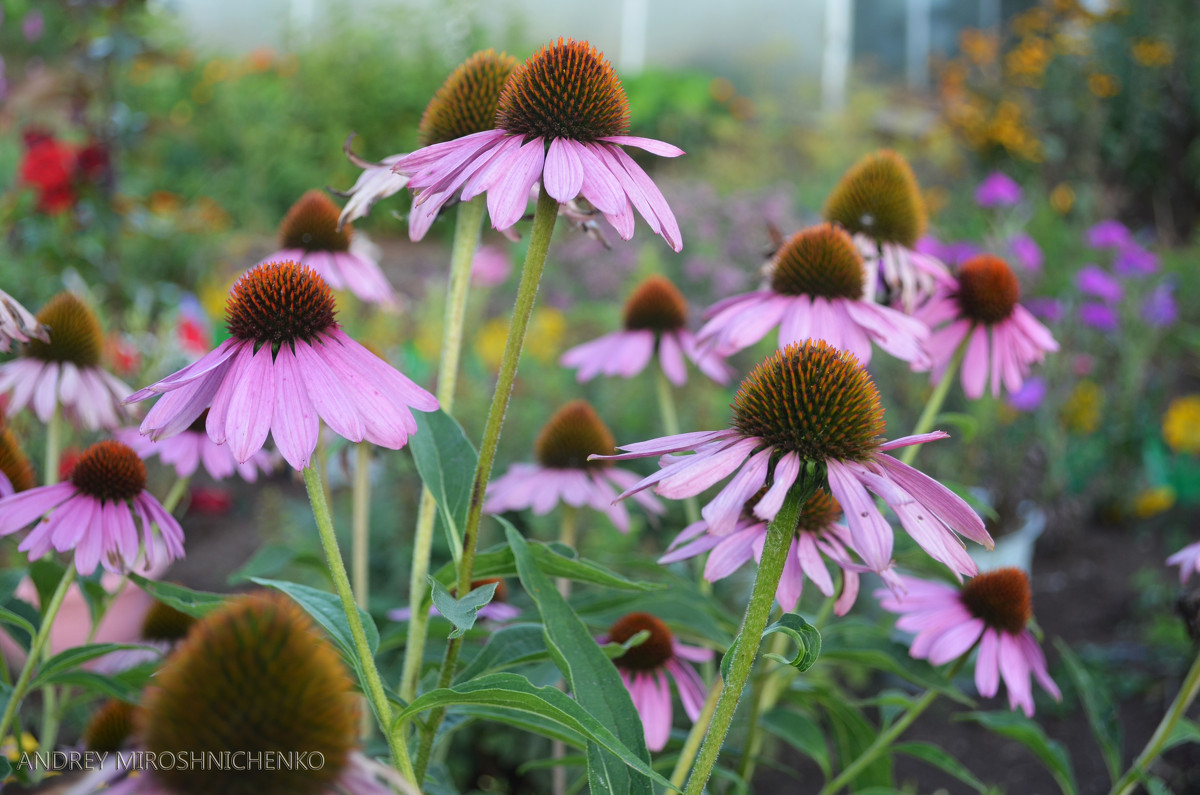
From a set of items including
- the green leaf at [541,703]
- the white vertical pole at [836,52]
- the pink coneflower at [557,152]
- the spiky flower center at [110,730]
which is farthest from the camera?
the white vertical pole at [836,52]

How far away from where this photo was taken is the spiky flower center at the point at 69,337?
1.20m

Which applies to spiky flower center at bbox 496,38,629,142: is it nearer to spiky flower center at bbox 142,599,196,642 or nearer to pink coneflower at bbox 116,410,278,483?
pink coneflower at bbox 116,410,278,483

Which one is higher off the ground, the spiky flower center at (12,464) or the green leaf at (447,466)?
the green leaf at (447,466)

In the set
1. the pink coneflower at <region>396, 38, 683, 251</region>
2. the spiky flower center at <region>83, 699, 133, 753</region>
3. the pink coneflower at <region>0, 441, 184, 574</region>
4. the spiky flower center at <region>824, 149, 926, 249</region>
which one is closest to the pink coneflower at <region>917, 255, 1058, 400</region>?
the spiky flower center at <region>824, 149, 926, 249</region>

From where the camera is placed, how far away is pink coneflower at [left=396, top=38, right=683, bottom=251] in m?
0.74

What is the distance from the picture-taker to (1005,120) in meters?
5.46

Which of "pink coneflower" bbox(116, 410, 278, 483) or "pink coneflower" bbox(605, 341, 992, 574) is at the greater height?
"pink coneflower" bbox(605, 341, 992, 574)

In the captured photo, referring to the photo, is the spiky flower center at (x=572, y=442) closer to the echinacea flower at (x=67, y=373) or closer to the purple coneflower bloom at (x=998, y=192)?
the echinacea flower at (x=67, y=373)

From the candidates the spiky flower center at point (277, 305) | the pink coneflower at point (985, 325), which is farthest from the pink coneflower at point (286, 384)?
the pink coneflower at point (985, 325)

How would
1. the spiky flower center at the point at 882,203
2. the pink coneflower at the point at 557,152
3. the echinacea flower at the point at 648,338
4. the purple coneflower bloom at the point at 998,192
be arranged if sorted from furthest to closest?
1. the purple coneflower bloom at the point at 998,192
2. the echinacea flower at the point at 648,338
3. the spiky flower center at the point at 882,203
4. the pink coneflower at the point at 557,152

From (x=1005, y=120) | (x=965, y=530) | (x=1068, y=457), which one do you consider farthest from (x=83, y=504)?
(x=1005, y=120)

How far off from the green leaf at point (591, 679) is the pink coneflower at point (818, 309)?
1.24 feet

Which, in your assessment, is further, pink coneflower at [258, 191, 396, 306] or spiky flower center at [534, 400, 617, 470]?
spiky flower center at [534, 400, 617, 470]

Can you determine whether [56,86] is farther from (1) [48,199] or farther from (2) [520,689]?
(2) [520,689]
